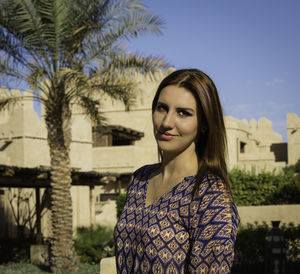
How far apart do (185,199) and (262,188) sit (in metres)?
18.7

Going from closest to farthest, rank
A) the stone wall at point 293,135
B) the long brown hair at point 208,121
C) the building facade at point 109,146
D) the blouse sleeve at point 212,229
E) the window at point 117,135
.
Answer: the blouse sleeve at point 212,229 < the long brown hair at point 208,121 < the building facade at point 109,146 < the window at point 117,135 < the stone wall at point 293,135

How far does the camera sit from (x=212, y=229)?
170 centimetres

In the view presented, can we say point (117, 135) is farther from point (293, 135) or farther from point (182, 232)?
point (182, 232)

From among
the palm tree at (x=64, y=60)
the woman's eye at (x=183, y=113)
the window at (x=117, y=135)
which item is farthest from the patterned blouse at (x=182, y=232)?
the window at (x=117, y=135)

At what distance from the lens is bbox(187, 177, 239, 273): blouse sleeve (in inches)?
65.7

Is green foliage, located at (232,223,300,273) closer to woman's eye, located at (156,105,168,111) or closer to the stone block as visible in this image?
the stone block

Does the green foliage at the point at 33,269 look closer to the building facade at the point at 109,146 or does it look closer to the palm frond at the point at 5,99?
the building facade at the point at 109,146

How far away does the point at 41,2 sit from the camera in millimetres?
11633

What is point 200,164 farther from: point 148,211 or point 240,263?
point 240,263

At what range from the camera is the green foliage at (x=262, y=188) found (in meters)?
19.5

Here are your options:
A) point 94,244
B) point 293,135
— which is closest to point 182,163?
point 94,244

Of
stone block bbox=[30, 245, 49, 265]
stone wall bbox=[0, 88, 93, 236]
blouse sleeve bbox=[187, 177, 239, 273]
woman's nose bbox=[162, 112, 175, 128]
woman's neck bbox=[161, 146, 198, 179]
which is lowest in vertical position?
stone block bbox=[30, 245, 49, 265]

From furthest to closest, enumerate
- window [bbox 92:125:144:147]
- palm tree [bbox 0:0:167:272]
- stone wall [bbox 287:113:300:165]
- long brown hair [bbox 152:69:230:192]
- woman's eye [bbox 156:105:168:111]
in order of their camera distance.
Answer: stone wall [bbox 287:113:300:165]
window [bbox 92:125:144:147]
palm tree [bbox 0:0:167:272]
woman's eye [bbox 156:105:168:111]
long brown hair [bbox 152:69:230:192]

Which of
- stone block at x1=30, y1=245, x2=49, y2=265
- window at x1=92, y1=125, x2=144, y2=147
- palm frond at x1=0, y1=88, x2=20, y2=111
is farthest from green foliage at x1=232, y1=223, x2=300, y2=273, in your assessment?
window at x1=92, y1=125, x2=144, y2=147
